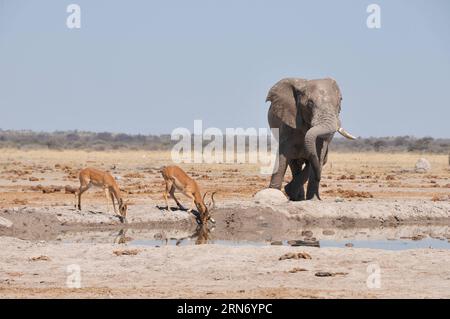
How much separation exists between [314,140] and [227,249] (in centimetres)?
768

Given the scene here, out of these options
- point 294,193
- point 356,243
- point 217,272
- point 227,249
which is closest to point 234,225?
point 356,243

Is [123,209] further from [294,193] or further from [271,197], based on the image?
[294,193]

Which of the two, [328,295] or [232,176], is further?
[232,176]

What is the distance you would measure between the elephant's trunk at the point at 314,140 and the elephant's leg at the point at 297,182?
181cm

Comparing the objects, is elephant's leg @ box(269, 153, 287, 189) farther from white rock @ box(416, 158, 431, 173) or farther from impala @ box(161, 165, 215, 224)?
white rock @ box(416, 158, 431, 173)

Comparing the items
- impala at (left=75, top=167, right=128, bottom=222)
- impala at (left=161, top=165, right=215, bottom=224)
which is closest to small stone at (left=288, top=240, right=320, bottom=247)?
impala at (left=161, top=165, right=215, bottom=224)

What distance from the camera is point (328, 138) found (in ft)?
84.7

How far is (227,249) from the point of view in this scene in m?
18.2

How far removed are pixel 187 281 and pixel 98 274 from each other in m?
1.60

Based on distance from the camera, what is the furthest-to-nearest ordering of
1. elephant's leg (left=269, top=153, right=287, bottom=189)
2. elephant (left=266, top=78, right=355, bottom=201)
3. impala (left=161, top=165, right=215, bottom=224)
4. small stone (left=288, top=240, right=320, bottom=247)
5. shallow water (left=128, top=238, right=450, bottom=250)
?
elephant's leg (left=269, top=153, right=287, bottom=189) < elephant (left=266, top=78, right=355, bottom=201) < impala (left=161, top=165, right=215, bottom=224) < small stone (left=288, top=240, right=320, bottom=247) < shallow water (left=128, top=238, right=450, bottom=250)

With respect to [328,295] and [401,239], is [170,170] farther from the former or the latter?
[328,295]

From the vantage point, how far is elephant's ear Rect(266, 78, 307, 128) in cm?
2738

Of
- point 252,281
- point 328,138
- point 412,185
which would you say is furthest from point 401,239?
point 412,185

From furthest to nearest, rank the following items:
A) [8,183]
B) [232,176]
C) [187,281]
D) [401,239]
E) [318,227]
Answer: [232,176]
[8,183]
[318,227]
[401,239]
[187,281]
